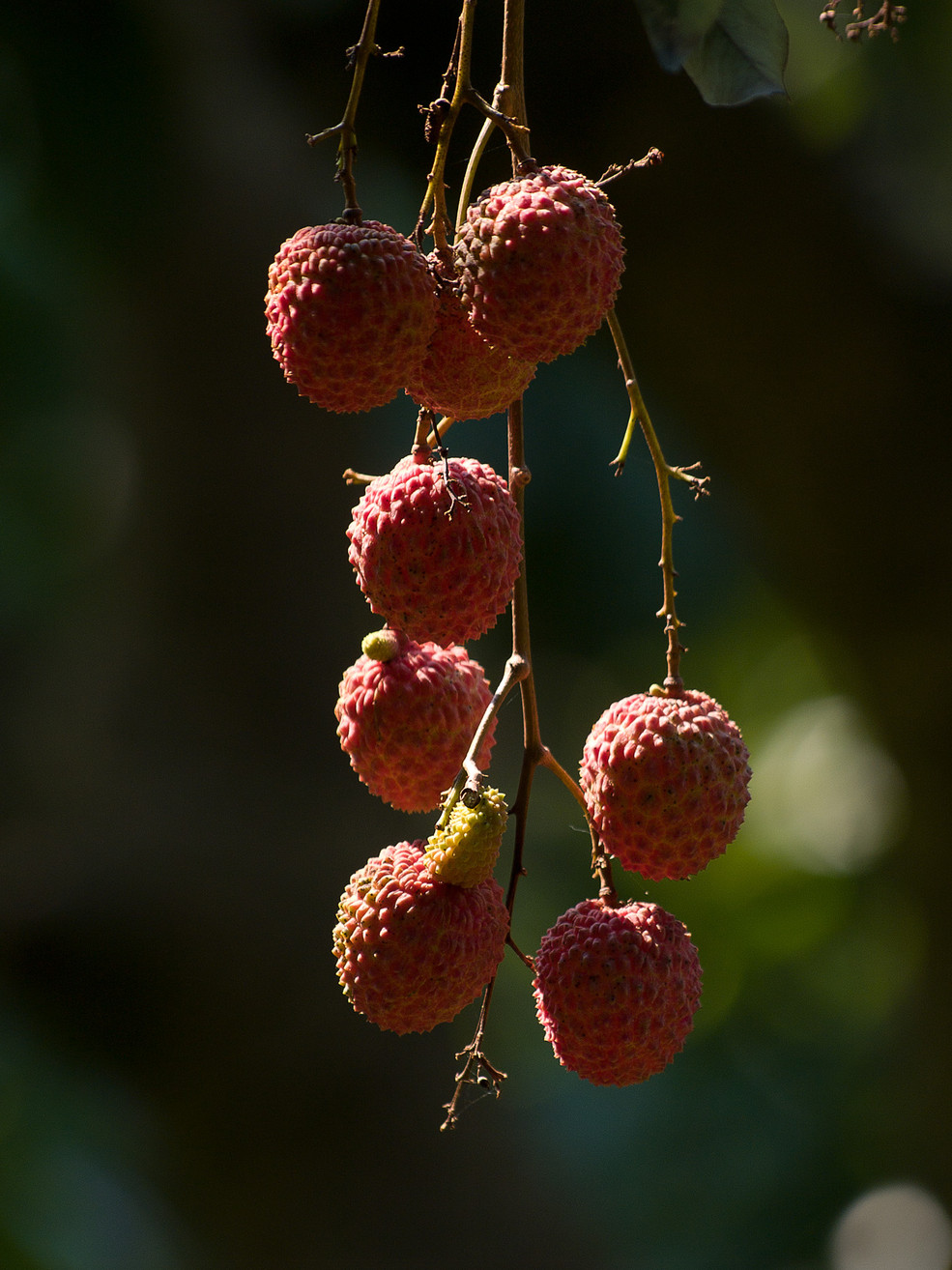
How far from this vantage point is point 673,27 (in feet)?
1.78

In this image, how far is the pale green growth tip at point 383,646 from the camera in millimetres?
722

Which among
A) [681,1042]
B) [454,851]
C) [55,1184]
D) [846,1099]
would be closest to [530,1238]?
[55,1184]

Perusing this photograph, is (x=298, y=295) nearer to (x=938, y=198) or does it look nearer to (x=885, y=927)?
(x=938, y=198)

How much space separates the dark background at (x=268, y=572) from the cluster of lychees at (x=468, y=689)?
3.08ft

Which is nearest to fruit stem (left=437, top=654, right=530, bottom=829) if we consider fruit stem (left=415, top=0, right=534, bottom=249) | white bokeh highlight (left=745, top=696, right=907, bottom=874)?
fruit stem (left=415, top=0, right=534, bottom=249)

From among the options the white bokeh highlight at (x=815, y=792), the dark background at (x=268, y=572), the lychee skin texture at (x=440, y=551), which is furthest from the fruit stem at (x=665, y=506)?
the white bokeh highlight at (x=815, y=792)

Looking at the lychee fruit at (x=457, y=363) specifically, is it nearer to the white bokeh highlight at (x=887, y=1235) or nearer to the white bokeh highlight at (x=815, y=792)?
the white bokeh highlight at (x=815, y=792)

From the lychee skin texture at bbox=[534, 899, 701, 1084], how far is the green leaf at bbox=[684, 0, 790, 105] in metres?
0.48

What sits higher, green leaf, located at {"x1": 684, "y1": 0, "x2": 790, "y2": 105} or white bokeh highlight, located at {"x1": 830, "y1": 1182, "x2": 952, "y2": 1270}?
green leaf, located at {"x1": 684, "y1": 0, "x2": 790, "y2": 105}

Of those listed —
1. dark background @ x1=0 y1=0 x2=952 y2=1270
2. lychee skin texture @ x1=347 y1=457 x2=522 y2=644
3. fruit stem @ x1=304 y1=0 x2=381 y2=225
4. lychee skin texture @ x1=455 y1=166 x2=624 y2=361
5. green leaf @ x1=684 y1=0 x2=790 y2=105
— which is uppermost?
fruit stem @ x1=304 y1=0 x2=381 y2=225

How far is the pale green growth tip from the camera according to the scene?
0.72m

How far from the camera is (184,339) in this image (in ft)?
5.95

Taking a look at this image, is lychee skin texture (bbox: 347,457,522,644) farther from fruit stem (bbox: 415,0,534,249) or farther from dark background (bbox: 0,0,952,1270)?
dark background (bbox: 0,0,952,1270)

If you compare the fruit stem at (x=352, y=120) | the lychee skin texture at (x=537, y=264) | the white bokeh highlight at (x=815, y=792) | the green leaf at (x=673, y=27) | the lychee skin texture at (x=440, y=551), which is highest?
the fruit stem at (x=352, y=120)
